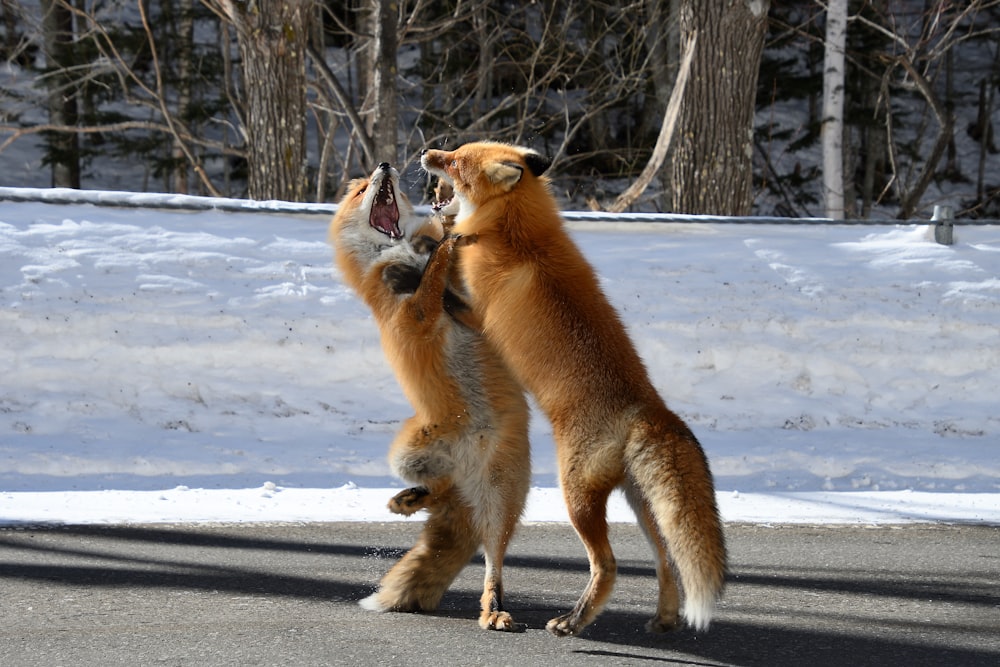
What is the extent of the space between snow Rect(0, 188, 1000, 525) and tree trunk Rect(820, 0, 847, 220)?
21.1ft

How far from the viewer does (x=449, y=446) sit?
13.7ft

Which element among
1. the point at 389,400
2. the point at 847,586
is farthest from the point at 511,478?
the point at 389,400

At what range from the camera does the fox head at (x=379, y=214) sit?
4785mm

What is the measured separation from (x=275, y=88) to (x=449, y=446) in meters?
7.53

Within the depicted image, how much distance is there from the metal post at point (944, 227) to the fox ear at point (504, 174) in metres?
5.66

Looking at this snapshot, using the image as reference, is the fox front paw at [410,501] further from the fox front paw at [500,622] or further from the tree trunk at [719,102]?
the tree trunk at [719,102]

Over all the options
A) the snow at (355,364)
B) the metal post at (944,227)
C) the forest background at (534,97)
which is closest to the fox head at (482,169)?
the snow at (355,364)

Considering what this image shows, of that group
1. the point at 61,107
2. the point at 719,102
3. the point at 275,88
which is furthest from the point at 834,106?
the point at 61,107

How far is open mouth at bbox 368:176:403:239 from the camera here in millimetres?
4805

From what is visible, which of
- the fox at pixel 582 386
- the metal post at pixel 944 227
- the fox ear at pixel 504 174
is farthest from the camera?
the metal post at pixel 944 227

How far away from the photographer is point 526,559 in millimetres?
5020

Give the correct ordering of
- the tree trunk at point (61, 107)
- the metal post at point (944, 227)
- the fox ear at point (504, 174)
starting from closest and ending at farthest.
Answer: the fox ear at point (504, 174) < the metal post at point (944, 227) < the tree trunk at point (61, 107)

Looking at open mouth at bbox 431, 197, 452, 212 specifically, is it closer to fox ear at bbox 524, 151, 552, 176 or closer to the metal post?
fox ear at bbox 524, 151, 552, 176

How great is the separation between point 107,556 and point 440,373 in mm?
1859
